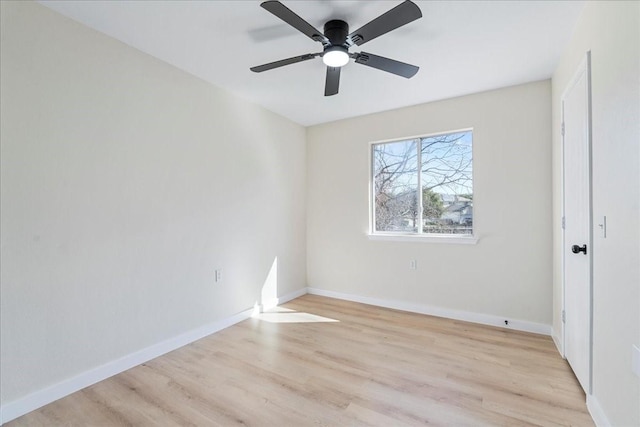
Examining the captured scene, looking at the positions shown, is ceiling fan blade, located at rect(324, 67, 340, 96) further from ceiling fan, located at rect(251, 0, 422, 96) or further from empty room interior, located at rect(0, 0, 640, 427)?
empty room interior, located at rect(0, 0, 640, 427)

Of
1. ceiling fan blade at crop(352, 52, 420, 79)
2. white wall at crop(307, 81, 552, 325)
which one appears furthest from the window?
ceiling fan blade at crop(352, 52, 420, 79)

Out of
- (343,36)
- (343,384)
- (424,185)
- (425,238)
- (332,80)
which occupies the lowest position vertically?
(343,384)

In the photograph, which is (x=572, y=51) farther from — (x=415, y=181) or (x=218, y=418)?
(x=218, y=418)

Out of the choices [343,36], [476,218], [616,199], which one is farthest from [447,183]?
[343,36]

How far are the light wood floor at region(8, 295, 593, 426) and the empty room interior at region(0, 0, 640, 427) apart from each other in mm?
19

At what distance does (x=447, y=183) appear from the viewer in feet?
11.2

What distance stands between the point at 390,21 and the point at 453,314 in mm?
2977

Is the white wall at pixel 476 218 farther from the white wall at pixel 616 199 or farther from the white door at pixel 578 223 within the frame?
the white wall at pixel 616 199

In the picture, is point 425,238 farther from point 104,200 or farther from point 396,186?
point 104,200

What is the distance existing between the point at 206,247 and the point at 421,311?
2.55m

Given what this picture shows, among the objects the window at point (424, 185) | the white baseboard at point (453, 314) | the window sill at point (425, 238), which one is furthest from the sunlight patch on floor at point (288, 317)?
the window at point (424, 185)

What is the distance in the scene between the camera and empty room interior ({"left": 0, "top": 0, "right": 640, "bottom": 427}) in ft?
5.60

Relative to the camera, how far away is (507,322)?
3.01 metres

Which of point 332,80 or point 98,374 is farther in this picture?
point 332,80
